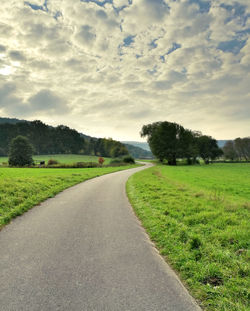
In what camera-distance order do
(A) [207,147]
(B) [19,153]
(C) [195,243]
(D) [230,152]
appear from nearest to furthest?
(C) [195,243] → (B) [19,153] → (A) [207,147] → (D) [230,152]

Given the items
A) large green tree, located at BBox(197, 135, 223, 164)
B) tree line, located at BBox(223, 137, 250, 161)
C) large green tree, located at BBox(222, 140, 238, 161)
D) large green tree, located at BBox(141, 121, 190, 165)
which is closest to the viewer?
large green tree, located at BBox(141, 121, 190, 165)

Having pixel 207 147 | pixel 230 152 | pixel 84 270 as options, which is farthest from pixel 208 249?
pixel 230 152

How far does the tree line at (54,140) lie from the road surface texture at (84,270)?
93.1 m

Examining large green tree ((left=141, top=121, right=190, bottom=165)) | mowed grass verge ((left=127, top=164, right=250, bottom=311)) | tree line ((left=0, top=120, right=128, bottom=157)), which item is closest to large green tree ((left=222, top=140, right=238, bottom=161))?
large green tree ((left=141, top=121, right=190, bottom=165))

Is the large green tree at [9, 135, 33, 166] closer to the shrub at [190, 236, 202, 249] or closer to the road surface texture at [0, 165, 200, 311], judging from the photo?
the road surface texture at [0, 165, 200, 311]

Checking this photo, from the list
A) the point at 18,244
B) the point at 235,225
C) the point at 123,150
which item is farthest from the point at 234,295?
the point at 123,150

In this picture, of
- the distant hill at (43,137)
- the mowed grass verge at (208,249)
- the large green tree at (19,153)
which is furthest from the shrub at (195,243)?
the distant hill at (43,137)

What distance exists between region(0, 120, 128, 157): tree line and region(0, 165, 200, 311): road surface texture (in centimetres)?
9310

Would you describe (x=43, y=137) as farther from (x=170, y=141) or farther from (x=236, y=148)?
(x=236, y=148)

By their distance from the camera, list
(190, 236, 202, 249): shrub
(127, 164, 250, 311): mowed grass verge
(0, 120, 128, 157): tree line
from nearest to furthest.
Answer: (127, 164, 250, 311): mowed grass verge
(190, 236, 202, 249): shrub
(0, 120, 128, 157): tree line

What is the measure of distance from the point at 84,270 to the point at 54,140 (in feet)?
411

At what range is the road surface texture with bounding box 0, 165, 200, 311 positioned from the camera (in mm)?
3006

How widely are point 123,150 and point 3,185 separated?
9113 centimetres

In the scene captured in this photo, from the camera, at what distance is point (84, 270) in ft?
12.8
